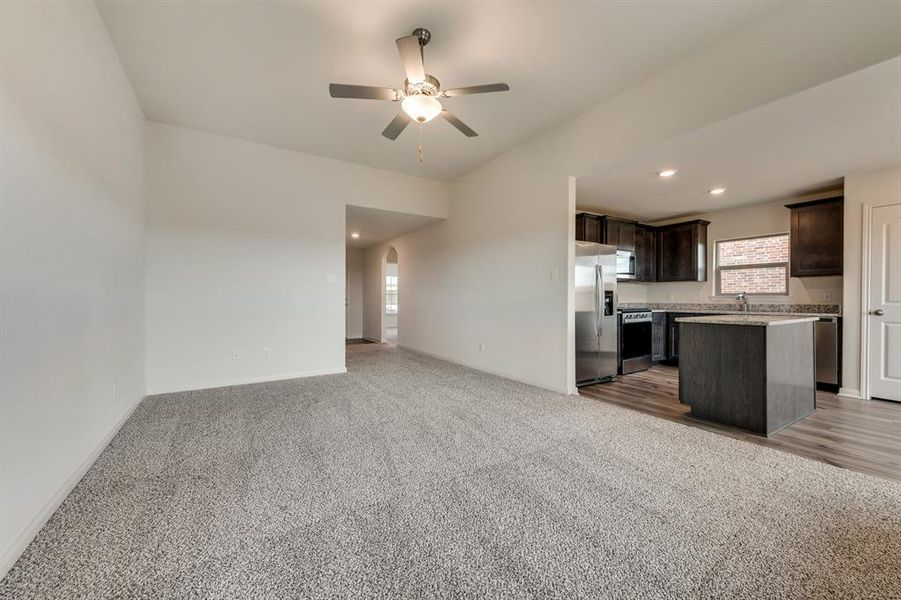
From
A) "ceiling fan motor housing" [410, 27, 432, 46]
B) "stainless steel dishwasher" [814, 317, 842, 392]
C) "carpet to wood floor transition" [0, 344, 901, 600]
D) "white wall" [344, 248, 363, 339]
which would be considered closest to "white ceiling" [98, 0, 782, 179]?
"ceiling fan motor housing" [410, 27, 432, 46]

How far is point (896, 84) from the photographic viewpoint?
2.41 meters

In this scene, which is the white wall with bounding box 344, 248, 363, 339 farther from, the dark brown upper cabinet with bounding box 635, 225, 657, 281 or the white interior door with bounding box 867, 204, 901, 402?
the white interior door with bounding box 867, 204, 901, 402

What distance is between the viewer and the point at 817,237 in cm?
432

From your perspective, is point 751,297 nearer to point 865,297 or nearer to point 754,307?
point 754,307

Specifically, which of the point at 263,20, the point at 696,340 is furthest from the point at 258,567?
the point at 696,340

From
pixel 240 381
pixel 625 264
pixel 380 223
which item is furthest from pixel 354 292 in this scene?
pixel 625 264

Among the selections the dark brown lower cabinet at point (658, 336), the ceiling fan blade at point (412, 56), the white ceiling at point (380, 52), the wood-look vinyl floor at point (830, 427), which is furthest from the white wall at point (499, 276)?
the dark brown lower cabinet at point (658, 336)

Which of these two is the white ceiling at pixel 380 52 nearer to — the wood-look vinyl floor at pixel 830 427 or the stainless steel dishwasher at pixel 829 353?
the wood-look vinyl floor at pixel 830 427

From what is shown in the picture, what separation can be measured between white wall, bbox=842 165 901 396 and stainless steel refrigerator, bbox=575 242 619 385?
7.56 feet

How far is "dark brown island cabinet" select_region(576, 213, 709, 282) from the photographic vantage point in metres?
5.32

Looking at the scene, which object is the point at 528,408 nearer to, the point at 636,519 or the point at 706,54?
the point at 636,519

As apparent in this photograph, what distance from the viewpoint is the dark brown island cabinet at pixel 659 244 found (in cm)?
532

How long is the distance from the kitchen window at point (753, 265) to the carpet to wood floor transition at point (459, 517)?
3802mm

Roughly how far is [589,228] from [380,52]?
3.59 meters
